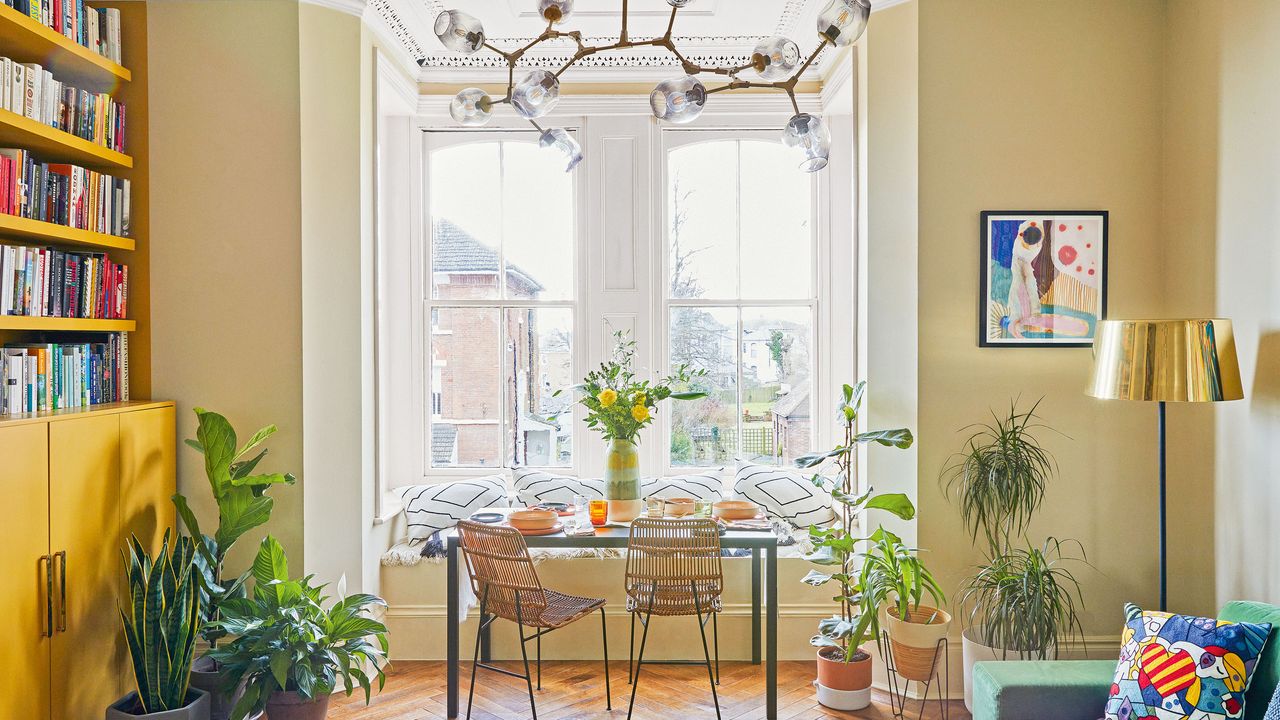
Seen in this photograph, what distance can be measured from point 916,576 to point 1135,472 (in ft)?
3.86

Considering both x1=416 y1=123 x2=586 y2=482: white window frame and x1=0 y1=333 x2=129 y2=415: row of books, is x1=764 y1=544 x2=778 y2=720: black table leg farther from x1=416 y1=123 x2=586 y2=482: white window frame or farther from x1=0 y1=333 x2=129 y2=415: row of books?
x1=0 y1=333 x2=129 y2=415: row of books

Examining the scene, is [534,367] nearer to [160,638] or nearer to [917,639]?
[160,638]

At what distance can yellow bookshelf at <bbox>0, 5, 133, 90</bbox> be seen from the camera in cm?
263

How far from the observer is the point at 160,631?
262 cm

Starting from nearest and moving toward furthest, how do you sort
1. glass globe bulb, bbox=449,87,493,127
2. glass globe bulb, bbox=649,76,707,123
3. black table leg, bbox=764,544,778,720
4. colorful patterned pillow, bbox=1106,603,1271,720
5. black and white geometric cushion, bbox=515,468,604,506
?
1. colorful patterned pillow, bbox=1106,603,1271,720
2. glass globe bulb, bbox=649,76,707,123
3. glass globe bulb, bbox=449,87,493,127
4. black table leg, bbox=764,544,778,720
5. black and white geometric cushion, bbox=515,468,604,506

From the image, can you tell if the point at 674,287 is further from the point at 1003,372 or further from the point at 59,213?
the point at 59,213

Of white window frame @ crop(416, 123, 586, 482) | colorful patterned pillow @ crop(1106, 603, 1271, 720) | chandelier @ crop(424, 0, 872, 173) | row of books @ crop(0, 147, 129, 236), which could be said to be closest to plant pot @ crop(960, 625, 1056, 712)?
colorful patterned pillow @ crop(1106, 603, 1271, 720)

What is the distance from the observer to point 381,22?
11.9ft

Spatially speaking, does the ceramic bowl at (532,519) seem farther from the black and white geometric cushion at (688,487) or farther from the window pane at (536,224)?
the window pane at (536,224)

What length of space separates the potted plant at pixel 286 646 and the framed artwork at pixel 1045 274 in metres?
2.95

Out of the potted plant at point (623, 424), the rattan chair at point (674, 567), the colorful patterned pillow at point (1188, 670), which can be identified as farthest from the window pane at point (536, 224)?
the colorful patterned pillow at point (1188, 670)

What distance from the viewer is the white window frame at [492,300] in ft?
14.3

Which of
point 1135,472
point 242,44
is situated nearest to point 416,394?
point 242,44

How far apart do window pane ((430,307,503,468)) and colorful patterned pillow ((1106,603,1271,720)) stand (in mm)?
3274
